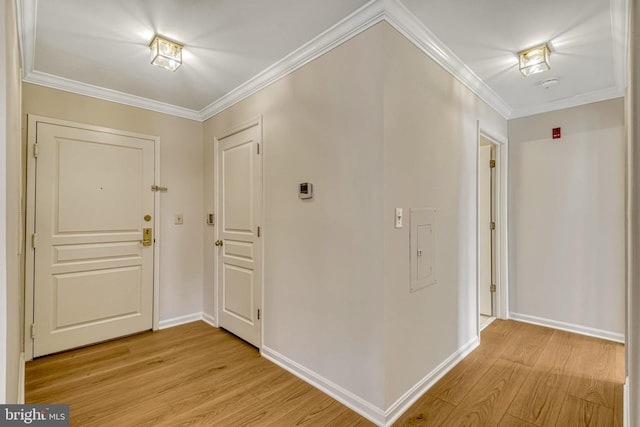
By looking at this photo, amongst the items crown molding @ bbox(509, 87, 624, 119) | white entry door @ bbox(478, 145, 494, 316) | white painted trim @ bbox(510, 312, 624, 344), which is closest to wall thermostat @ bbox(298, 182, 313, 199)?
white entry door @ bbox(478, 145, 494, 316)

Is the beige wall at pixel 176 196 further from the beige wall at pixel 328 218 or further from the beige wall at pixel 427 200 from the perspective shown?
the beige wall at pixel 427 200

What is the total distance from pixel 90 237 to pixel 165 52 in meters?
1.84

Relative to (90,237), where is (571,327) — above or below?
below

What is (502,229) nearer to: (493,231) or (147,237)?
(493,231)

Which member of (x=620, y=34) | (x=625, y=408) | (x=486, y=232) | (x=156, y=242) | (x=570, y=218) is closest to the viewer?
(x=625, y=408)

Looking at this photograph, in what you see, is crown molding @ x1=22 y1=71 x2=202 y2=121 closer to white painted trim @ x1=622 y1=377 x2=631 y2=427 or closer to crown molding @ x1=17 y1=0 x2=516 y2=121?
crown molding @ x1=17 y1=0 x2=516 y2=121

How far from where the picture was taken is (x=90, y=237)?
2.82 metres

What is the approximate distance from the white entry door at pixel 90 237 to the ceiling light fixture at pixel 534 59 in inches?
136

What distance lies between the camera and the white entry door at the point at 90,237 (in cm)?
260

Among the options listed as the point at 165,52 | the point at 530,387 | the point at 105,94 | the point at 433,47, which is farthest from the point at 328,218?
the point at 105,94

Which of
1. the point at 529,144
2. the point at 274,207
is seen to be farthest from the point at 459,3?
the point at 529,144

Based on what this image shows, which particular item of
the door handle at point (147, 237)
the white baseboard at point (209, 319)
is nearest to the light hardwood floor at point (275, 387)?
the white baseboard at point (209, 319)

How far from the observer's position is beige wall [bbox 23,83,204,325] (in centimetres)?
306

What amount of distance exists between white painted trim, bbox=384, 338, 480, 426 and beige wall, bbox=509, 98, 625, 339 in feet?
4.00
